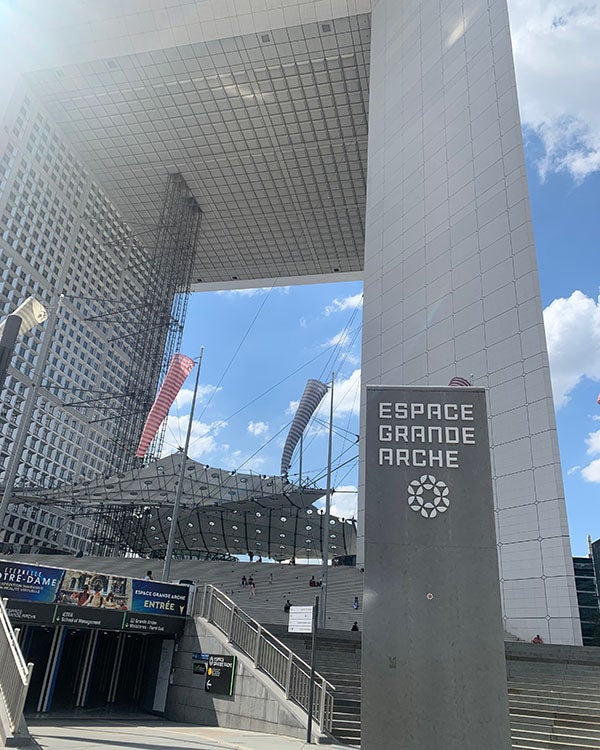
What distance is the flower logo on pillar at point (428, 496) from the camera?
27.3ft

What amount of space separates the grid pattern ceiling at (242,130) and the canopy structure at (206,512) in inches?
1272

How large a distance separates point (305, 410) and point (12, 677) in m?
38.6

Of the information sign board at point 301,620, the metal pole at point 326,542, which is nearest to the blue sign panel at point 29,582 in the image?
the information sign board at point 301,620

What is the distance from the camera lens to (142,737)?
1181 cm

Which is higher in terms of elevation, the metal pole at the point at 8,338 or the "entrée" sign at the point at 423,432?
the metal pole at the point at 8,338

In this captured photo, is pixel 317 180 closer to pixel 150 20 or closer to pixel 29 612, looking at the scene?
pixel 150 20

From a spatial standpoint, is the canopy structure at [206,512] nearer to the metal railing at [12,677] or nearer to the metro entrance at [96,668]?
the metro entrance at [96,668]

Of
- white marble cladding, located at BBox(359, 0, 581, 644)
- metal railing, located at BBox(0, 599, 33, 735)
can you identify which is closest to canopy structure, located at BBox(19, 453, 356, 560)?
white marble cladding, located at BBox(359, 0, 581, 644)

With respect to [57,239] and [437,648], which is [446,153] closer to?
[437,648]

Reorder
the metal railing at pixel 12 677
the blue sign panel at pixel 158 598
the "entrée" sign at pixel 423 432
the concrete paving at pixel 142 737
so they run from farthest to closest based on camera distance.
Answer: the blue sign panel at pixel 158 598, the concrete paving at pixel 142 737, the metal railing at pixel 12 677, the "entrée" sign at pixel 423 432

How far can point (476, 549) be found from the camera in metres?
8.11

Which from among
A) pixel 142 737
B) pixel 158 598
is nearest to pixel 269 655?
pixel 142 737

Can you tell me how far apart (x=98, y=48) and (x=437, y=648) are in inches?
2264

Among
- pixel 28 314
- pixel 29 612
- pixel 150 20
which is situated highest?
pixel 150 20
